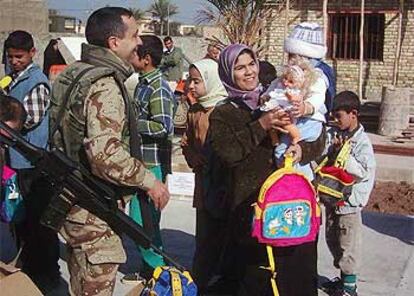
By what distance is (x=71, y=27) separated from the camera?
1204 inches

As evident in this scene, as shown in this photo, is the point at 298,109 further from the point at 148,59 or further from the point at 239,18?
the point at 239,18

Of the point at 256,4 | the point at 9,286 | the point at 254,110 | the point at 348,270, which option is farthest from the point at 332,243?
the point at 256,4

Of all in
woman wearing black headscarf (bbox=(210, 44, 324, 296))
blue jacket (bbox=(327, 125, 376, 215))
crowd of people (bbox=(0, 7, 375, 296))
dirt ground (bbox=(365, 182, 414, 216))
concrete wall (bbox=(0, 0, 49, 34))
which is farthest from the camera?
concrete wall (bbox=(0, 0, 49, 34))

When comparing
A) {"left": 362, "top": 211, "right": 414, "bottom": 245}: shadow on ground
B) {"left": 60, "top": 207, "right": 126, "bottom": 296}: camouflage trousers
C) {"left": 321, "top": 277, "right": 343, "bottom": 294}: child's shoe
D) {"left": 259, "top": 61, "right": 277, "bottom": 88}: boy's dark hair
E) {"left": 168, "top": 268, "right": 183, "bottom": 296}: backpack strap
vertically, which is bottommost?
{"left": 362, "top": 211, "right": 414, "bottom": 245}: shadow on ground

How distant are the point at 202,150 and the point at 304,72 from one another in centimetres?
130

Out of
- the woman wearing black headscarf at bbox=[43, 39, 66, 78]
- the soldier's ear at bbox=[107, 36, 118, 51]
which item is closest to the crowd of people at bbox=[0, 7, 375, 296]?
the soldier's ear at bbox=[107, 36, 118, 51]

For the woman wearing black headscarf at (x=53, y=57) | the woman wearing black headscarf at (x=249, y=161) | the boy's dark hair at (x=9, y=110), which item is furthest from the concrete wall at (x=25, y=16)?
the woman wearing black headscarf at (x=249, y=161)

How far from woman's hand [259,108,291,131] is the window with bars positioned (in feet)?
56.6

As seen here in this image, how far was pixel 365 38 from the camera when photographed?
2030 centimetres

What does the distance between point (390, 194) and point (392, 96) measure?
5845 millimetres

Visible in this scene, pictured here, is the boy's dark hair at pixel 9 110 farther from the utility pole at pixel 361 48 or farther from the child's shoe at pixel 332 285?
the utility pole at pixel 361 48

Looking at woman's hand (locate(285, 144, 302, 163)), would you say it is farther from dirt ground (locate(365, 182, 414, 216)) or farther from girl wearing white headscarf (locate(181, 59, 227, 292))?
dirt ground (locate(365, 182, 414, 216))

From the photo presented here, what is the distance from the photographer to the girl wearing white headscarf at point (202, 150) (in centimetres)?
449

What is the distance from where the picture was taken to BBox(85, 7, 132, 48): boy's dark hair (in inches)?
128
